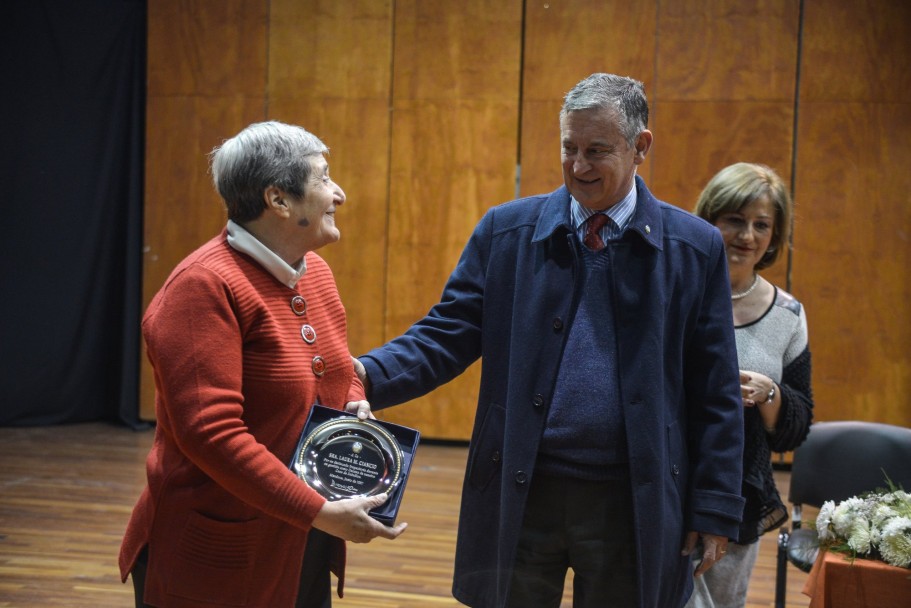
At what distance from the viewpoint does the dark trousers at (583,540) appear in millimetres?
1907

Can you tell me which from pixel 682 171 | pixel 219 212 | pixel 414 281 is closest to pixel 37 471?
pixel 219 212

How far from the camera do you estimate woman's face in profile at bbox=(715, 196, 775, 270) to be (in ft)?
8.30

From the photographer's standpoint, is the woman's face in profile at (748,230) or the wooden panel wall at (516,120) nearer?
the woman's face in profile at (748,230)

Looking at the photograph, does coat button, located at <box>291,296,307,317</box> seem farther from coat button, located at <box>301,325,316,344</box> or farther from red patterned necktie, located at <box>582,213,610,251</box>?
red patterned necktie, located at <box>582,213,610,251</box>

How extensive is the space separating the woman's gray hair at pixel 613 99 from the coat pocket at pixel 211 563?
3.31 ft

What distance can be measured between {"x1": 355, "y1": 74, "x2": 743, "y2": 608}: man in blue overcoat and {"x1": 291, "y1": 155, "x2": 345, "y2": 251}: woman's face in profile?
356mm

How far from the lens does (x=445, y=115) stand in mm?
6492

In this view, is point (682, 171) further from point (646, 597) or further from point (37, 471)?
point (646, 597)

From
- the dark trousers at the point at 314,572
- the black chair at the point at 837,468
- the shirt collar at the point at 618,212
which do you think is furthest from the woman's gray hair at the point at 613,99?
the black chair at the point at 837,468

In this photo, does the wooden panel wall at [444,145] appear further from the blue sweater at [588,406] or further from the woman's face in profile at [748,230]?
the blue sweater at [588,406]

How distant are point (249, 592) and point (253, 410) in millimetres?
318

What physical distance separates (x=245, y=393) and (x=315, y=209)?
0.36m

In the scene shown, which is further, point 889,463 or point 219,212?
point 219,212

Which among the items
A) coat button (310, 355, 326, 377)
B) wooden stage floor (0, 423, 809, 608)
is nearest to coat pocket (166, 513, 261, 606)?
coat button (310, 355, 326, 377)
